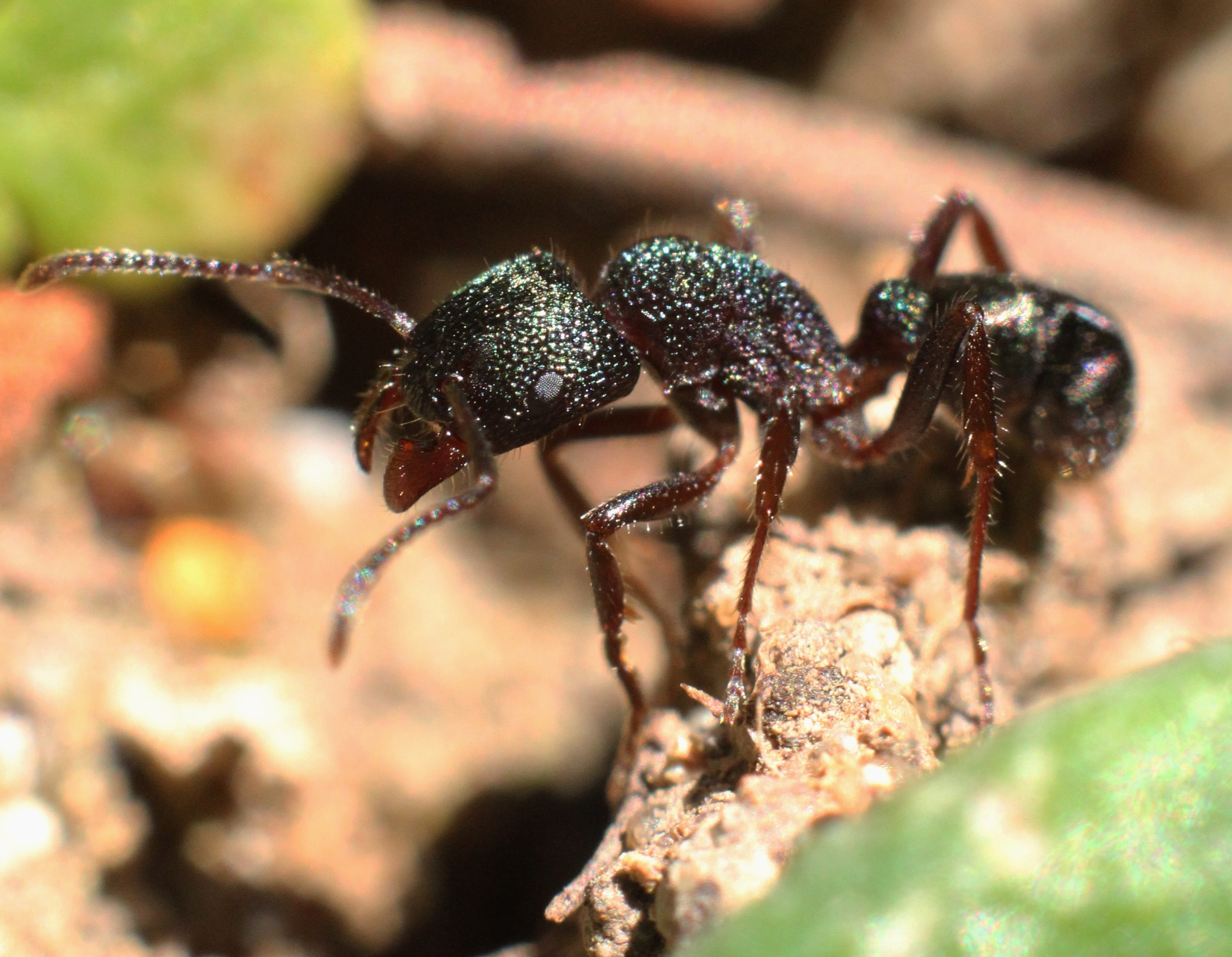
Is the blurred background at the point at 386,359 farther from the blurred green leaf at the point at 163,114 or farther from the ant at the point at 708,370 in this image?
the ant at the point at 708,370

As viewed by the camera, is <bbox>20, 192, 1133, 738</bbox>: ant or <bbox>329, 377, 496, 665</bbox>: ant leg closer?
<bbox>329, 377, 496, 665</bbox>: ant leg

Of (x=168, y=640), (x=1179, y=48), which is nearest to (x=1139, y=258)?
(x=1179, y=48)

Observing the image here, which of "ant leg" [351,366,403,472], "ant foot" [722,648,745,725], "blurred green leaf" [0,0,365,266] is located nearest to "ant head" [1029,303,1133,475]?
"ant foot" [722,648,745,725]

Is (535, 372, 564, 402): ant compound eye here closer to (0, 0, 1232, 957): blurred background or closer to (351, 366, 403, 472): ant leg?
(351, 366, 403, 472): ant leg

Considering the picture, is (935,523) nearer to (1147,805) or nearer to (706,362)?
(706,362)

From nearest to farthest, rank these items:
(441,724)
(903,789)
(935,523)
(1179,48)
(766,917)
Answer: (766,917), (903,789), (935,523), (441,724), (1179,48)

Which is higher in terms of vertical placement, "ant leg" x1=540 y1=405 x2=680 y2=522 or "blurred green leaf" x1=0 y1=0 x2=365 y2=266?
"blurred green leaf" x1=0 y1=0 x2=365 y2=266

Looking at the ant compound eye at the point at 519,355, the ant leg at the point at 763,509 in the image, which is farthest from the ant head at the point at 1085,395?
the ant compound eye at the point at 519,355
